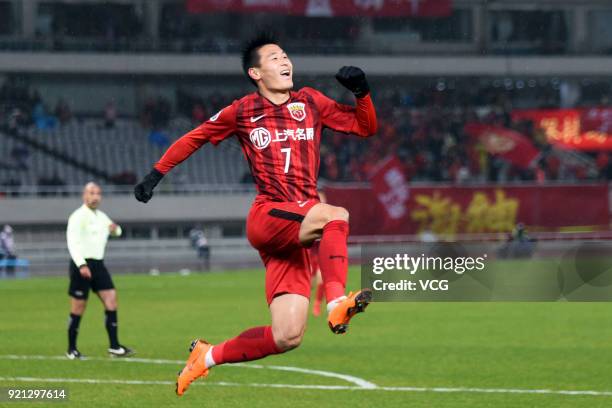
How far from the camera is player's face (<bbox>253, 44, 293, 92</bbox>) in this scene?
8.28m

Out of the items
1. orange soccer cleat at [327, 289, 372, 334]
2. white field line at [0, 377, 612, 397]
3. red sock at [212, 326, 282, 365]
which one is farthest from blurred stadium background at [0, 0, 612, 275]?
orange soccer cleat at [327, 289, 372, 334]

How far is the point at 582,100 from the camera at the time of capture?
5716 cm

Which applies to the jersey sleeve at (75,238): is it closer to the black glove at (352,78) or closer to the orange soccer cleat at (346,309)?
the black glove at (352,78)

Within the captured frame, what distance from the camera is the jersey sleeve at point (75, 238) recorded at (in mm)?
15039

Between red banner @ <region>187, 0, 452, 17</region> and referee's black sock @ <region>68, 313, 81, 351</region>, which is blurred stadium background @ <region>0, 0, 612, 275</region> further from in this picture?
referee's black sock @ <region>68, 313, 81, 351</region>

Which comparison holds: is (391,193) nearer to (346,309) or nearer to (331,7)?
(331,7)

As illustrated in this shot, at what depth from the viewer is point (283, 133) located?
819cm

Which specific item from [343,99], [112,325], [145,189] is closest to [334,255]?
[145,189]

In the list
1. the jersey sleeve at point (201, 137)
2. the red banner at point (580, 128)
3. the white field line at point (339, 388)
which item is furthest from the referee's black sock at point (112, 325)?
the red banner at point (580, 128)

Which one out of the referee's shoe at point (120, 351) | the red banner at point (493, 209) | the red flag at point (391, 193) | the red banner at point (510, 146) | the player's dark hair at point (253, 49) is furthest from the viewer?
the red banner at point (510, 146)

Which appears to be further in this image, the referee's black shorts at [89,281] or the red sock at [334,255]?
the referee's black shorts at [89,281]

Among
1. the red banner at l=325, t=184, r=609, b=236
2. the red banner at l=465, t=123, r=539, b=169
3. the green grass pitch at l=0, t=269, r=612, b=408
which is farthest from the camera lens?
the red banner at l=465, t=123, r=539, b=169

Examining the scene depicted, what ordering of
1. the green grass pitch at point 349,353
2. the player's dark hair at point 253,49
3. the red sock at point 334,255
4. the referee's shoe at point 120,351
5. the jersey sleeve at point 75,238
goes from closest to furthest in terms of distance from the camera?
the red sock at point 334,255 < the player's dark hair at point 253,49 < the green grass pitch at point 349,353 < the jersey sleeve at point 75,238 < the referee's shoe at point 120,351

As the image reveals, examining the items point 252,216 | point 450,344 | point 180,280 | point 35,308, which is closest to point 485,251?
point 180,280
